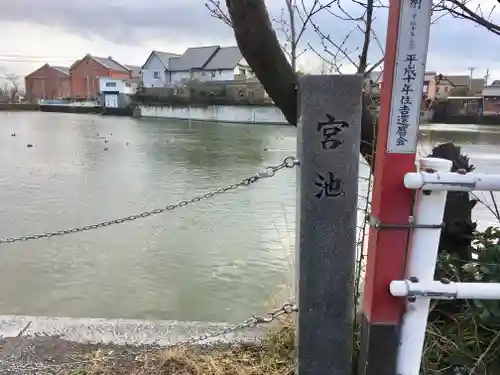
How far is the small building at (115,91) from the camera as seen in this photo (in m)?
51.3

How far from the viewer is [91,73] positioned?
61344mm

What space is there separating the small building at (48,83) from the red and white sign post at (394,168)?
233 feet

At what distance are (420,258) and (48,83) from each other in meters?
76.9

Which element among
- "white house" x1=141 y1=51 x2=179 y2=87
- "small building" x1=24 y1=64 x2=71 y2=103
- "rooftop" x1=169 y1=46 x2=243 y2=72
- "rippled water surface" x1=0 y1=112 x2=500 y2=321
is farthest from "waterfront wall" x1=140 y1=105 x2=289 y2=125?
"small building" x1=24 y1=64 x2=71 y2=103

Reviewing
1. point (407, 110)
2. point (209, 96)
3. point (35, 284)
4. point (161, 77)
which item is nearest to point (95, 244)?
point (35, 284)

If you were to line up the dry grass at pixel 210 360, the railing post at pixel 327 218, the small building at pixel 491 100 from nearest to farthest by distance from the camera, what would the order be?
the railing post at pixel 327 218, the dry grass at pixel 210 360, the small building at pixel 491 100

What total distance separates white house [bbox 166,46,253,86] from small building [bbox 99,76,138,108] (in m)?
5.97

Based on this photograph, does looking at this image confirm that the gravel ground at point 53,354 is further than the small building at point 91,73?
No

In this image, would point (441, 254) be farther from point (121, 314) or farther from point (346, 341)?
point (121, 314)

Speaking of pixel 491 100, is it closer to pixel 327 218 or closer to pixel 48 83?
pixel 327 218

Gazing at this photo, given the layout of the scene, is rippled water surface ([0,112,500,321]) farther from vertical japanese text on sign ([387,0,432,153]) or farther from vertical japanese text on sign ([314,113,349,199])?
vertical japanese text on sign ([387,0,432,153])

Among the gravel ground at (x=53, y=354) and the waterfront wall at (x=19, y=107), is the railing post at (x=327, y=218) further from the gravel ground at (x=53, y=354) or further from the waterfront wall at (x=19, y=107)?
the waterfront wall at (x=19, y=107)

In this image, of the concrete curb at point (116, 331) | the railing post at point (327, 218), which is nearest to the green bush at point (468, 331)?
Result: the railing post at point (327, 218)

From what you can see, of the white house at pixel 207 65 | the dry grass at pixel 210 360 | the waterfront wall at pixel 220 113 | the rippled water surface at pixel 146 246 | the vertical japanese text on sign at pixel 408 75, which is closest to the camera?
the vertical japanese text on sign at pixel 408 75
